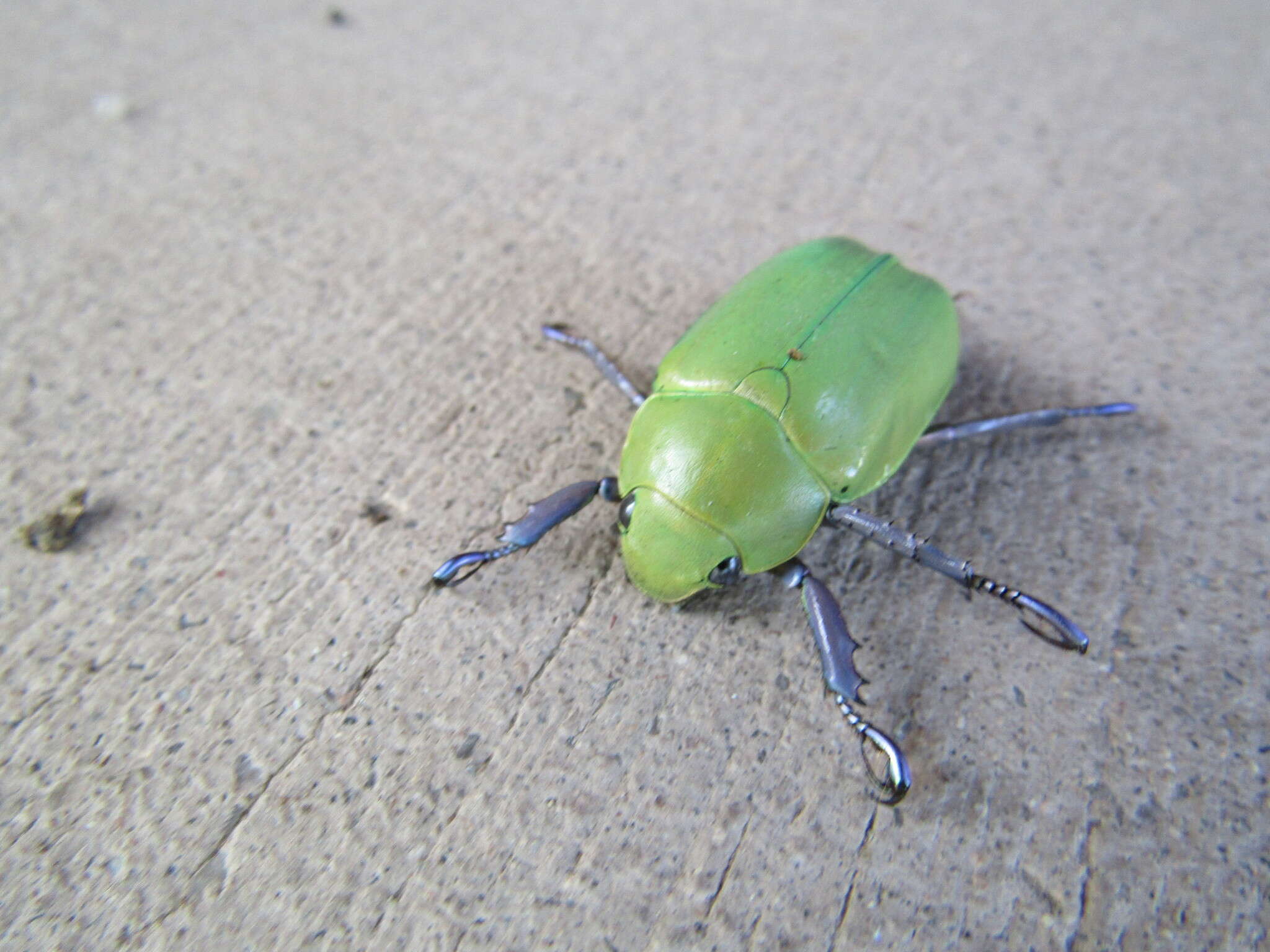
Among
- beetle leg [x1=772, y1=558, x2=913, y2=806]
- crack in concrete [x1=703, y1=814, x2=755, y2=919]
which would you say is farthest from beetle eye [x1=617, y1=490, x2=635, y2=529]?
crack in concrete [x1=703, y1=814, x2=755, y2=919]

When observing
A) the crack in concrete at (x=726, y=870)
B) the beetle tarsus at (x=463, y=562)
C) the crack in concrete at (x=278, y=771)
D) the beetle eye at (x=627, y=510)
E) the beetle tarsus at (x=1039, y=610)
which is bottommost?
the crack in concrete at (x=726, y=870)

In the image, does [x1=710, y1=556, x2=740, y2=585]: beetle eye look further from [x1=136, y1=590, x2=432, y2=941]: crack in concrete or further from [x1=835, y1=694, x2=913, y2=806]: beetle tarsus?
[x1=136, y1=590, x2=432, y2=941]: crack in concrete

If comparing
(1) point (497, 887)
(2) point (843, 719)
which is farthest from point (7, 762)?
(2) point (843, 719)

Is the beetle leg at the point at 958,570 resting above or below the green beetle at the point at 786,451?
below

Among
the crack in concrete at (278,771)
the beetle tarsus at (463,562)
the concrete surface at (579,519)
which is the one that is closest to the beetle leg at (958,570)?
the concrete surface at (579,519)

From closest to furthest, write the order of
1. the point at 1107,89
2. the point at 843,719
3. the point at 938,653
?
the point at 843,719 → the point at 938,653 → the point at 1107,89

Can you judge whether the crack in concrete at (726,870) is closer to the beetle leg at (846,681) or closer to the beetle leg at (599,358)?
the beetle leg at (846,681)

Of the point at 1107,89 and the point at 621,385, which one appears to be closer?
the point at 621,385

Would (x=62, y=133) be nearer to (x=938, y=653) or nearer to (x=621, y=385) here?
(x=621, y=385)
